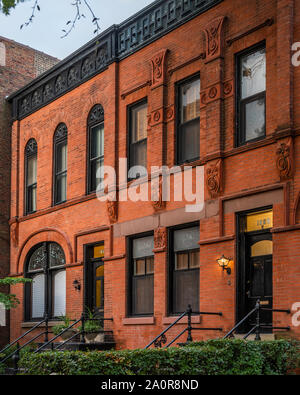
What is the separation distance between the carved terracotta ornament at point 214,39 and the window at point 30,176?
9.81 metres

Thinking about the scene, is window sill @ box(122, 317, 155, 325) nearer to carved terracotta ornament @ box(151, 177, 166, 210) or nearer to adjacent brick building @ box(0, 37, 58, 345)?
carved terracotta ornament @ box(151, 177, 166, 210)

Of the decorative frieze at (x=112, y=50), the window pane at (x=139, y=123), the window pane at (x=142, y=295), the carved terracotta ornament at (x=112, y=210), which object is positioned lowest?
the window pane at (x=142, y=295)

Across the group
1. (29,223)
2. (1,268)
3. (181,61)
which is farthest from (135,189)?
(1,268)

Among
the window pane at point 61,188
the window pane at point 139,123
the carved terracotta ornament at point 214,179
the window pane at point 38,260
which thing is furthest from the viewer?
the window pane at point 38,260

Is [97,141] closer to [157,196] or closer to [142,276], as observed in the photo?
Answer: [157,196]

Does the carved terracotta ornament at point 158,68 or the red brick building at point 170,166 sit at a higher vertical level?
the carved terracotta ornament at point 158,68

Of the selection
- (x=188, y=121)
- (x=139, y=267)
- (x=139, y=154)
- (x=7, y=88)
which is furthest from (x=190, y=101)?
(x=7, y=88)

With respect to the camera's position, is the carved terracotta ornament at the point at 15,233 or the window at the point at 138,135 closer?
the window at the point at 138,135

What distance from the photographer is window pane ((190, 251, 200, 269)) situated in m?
16.3

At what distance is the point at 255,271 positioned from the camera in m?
14.7

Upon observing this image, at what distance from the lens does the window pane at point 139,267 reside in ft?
59.2

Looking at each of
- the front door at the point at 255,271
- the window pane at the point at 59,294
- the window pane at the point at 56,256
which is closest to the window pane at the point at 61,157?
the window pane at the point at 56,256

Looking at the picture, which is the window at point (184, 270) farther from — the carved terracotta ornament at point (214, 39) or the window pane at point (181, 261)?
the carved terracotta ornament at point (214, 39)
